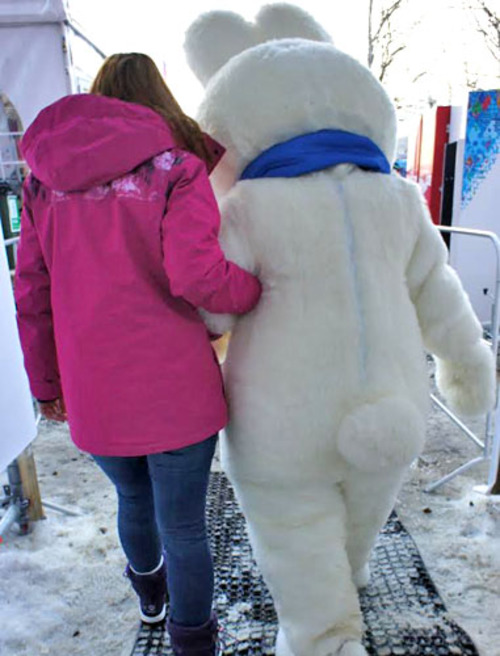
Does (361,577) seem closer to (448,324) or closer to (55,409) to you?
(448,324)

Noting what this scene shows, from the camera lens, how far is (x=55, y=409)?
1.61 meters

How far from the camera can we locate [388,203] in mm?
1409

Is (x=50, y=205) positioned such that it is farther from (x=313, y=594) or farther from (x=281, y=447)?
(x=313, y=594)

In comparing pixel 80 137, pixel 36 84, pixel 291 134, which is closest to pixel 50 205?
pixel 80 137

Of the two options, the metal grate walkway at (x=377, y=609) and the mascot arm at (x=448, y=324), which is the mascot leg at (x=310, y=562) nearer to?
the metal grate walkway at (x=377, y=609)

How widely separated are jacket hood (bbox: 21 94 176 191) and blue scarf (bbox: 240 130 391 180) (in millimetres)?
255

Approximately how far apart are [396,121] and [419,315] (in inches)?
21.0

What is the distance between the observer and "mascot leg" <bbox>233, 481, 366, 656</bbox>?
1.49 m

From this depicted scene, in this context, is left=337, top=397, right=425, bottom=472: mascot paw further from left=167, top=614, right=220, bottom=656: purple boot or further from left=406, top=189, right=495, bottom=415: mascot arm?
left=167, top=614, right=220, bottom=656: purple boot

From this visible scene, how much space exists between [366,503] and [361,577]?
57cm

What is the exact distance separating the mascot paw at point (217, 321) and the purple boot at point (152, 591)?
0.83 meters

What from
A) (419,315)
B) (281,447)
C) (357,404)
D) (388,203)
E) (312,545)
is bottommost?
(312,545)

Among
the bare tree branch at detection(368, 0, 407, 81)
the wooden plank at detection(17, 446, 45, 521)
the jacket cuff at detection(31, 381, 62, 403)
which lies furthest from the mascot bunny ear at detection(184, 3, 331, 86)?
the bare tree branch at detection(368, 0, 407, 81)

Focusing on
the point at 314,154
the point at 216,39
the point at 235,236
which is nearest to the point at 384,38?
the point at 216,39
